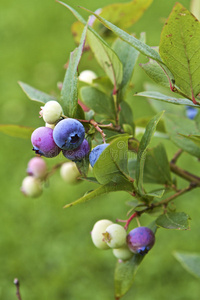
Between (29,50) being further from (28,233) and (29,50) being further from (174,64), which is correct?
(174,64)

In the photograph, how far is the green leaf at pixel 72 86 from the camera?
59 cm

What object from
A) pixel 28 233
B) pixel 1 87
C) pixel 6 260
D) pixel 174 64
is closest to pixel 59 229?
pixel 28 233

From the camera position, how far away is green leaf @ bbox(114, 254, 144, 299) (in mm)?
735

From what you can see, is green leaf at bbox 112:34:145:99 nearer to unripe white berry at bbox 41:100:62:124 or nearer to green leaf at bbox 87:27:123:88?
green leaf at bbox 87:27:123:88

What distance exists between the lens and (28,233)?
7.96ft

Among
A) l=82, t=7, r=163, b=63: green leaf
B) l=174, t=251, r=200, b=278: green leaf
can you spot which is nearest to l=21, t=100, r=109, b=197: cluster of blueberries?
l=82, t=7, r=163, b=63: green leaf

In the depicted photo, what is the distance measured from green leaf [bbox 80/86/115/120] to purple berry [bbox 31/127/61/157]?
0.74 ft

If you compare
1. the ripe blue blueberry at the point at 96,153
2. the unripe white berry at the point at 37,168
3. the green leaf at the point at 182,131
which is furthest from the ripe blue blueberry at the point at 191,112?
the ripe blue blueberry at the point at 96,153

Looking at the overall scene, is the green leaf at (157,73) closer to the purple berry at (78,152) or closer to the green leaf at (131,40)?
the green leaf at (131,40)

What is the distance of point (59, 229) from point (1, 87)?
1.54 metres

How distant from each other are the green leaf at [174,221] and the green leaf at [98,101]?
21 cm

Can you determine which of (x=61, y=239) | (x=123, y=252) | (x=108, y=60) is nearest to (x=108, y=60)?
(x=108, y=60)

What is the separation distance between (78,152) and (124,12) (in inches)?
16.6

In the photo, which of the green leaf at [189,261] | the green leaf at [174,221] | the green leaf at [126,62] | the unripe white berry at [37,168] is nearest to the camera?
the green leaf at [174,221]
